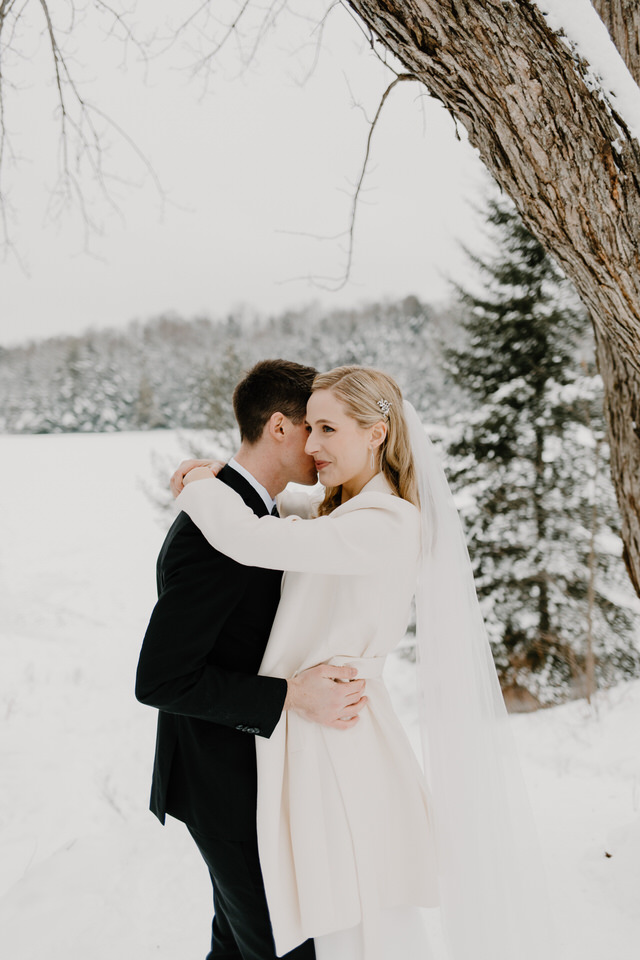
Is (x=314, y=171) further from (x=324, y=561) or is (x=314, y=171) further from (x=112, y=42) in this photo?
(x=324, y=561)

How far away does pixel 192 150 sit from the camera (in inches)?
600

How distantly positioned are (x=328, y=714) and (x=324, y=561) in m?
0.42

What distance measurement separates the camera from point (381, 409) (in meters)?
1.82

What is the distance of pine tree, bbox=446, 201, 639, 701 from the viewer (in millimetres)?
9039

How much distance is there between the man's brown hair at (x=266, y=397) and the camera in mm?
1867

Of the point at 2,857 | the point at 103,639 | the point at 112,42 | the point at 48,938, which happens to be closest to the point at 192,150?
the point at 103,639

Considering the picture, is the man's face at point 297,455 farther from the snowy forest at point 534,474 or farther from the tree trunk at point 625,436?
the snowy forest at point 534,474

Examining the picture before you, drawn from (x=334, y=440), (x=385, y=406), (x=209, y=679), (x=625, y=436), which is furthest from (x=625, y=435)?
(x=209, y=679)

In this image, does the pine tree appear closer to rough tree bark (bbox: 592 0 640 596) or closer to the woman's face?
rough tree bark (bbox: 592 0 640 596)

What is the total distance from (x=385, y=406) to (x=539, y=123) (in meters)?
0.79

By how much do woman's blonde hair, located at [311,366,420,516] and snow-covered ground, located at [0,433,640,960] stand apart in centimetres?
208

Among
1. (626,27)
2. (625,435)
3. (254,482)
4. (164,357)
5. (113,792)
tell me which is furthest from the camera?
(164,357)

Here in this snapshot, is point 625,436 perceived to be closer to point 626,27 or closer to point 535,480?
point 626,27

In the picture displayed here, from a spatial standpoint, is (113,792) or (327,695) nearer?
(327,695)
